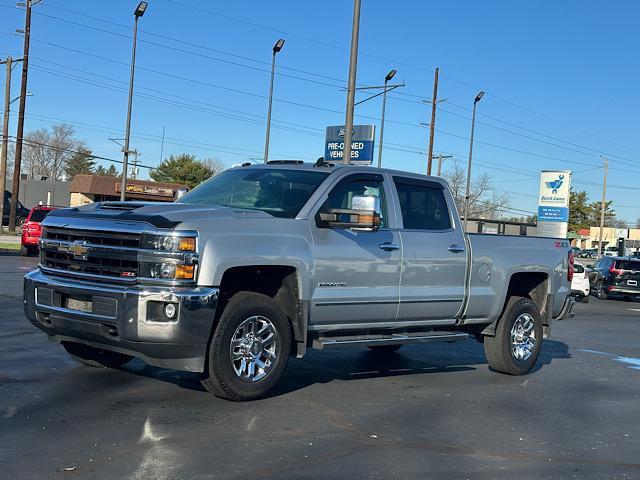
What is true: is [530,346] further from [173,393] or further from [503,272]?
[173,393]

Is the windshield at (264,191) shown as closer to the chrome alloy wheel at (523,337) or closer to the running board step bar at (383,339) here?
the running board step bar at (383,339)

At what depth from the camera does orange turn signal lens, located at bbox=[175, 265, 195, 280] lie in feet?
20.8

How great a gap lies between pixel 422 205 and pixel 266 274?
7.21 feet

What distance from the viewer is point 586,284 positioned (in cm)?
2500

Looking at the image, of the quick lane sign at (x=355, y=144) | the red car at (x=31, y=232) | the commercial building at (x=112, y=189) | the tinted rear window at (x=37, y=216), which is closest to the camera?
the red car at (x=31, y=232)

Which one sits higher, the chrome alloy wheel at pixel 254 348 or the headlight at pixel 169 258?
the headlight at pixel 169 258

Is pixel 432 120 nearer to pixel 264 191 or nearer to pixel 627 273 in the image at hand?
pixel 627 273

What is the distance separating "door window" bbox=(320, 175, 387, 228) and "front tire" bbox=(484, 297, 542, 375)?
7.31 ft

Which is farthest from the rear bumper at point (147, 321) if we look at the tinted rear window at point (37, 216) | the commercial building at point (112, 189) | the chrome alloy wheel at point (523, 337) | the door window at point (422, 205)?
the commercial building at point (112, 189)

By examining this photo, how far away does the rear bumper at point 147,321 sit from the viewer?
6285 mm

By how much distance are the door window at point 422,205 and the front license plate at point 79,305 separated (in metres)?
3.23

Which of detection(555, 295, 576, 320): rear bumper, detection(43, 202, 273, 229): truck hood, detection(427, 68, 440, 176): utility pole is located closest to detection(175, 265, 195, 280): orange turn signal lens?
detection(43, 202, 273, 229): truck hood

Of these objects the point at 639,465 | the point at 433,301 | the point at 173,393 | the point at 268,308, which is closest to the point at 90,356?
the point at 173,393

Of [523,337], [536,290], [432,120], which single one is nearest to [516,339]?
[523,337]
